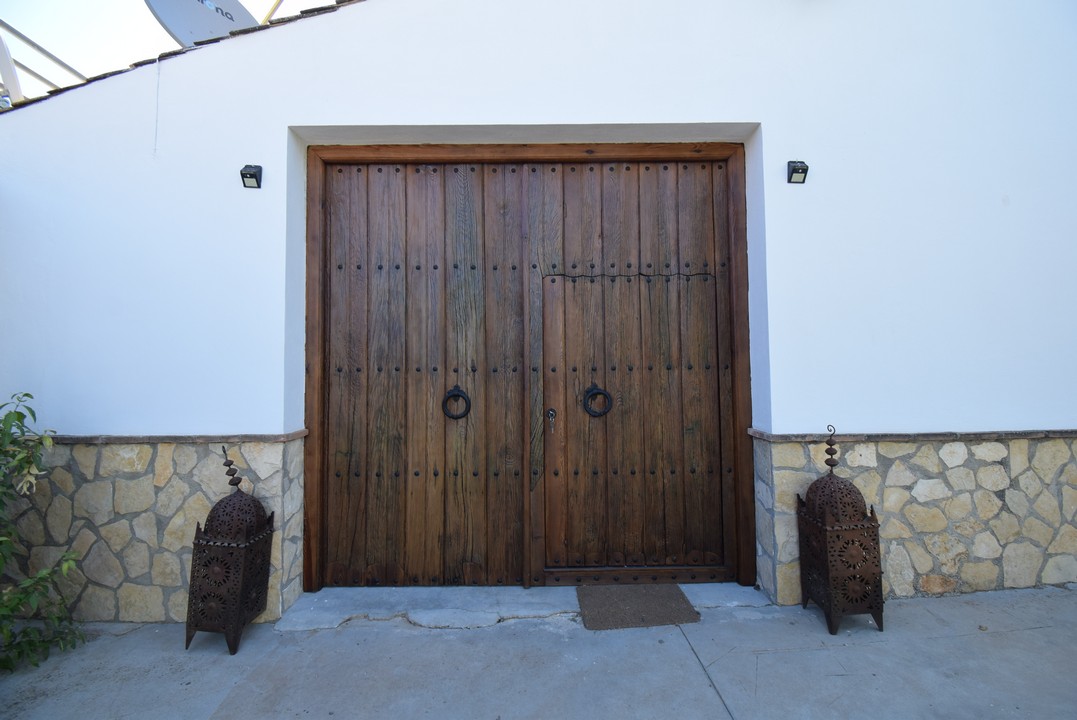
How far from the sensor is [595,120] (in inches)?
97.7

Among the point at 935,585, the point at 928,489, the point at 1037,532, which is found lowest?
the point at 935,585

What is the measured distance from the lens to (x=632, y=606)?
2.39 metres

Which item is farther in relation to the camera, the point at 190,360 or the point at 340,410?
the point at 340,410

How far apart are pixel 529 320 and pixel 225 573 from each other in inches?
66.3

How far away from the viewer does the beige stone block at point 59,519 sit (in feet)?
7.65

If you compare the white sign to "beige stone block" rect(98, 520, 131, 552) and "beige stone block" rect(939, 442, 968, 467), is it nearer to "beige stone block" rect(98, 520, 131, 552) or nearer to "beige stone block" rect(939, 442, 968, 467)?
"beige stone block" rect(98, 520, 131, 552)

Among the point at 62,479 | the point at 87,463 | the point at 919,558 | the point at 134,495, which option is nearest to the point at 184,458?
the point at 134,495

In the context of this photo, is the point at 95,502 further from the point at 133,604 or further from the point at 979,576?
the point at 979,576

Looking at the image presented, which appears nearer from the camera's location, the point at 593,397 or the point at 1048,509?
the point at 1048,509

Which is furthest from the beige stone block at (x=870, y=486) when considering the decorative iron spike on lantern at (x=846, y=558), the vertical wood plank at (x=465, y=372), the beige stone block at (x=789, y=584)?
the vertical wood plank at (x=465, y=372)

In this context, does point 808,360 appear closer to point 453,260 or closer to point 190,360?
point 453,260

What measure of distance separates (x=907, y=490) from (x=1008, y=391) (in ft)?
2.21

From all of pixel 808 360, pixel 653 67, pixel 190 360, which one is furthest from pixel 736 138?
pixel 190 360

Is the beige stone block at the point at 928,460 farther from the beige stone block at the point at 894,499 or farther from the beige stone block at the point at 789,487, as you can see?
the beige stone block at the point at 789,487
